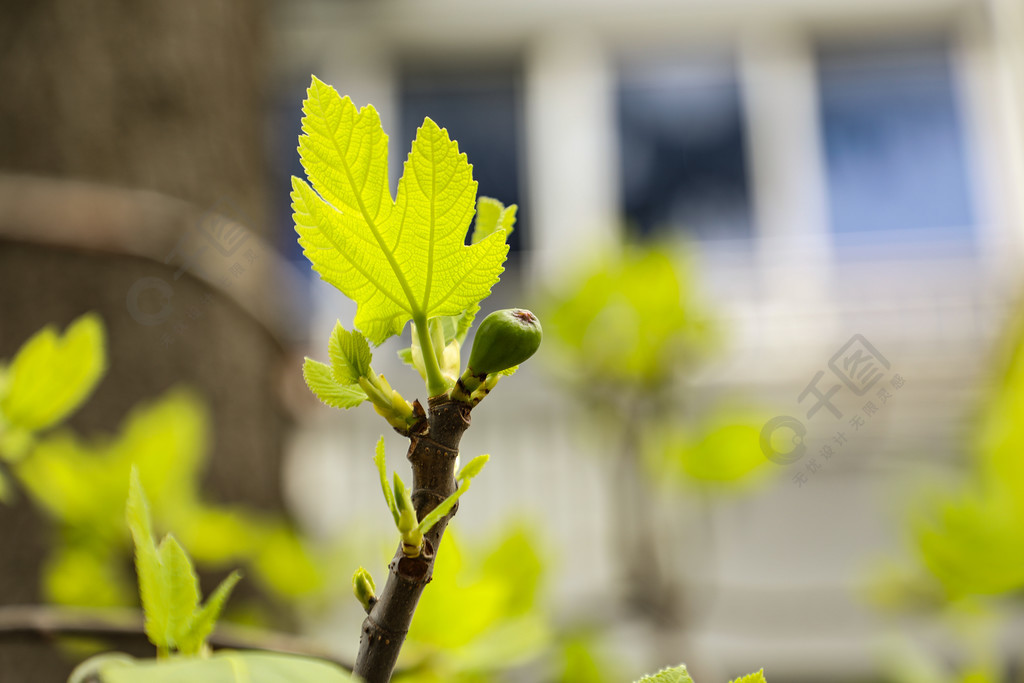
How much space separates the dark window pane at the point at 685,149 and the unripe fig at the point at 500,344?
4.24 metres

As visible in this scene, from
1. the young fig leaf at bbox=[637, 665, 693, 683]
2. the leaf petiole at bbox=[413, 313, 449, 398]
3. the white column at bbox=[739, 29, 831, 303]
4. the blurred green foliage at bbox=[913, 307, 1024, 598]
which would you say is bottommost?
the young fig leaf at bbox=[637, 665, 693, 683]

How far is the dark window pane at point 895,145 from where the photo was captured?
14.7 ft

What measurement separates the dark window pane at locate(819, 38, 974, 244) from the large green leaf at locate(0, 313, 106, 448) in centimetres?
457

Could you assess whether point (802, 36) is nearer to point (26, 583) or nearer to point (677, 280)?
point (677, 280)

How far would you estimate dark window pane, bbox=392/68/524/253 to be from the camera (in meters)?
4.64

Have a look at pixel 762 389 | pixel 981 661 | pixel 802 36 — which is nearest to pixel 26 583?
pixel 981 661

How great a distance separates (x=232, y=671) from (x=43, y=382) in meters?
0.22

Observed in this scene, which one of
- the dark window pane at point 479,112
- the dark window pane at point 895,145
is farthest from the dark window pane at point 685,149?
the dark window pane at point 479,112

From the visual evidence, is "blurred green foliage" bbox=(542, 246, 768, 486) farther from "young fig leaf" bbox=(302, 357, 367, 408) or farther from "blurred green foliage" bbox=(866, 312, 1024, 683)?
"young fig leaf" bbox=(302, 357, 367, 408)

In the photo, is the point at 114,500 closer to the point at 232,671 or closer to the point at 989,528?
the point at 232,671

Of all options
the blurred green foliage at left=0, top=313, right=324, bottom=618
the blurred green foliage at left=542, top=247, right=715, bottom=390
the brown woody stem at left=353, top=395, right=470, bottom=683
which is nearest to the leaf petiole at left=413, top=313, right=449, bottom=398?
the brown woody stem at left=353, top=395, right=470, bottom=683

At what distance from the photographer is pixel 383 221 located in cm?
20
